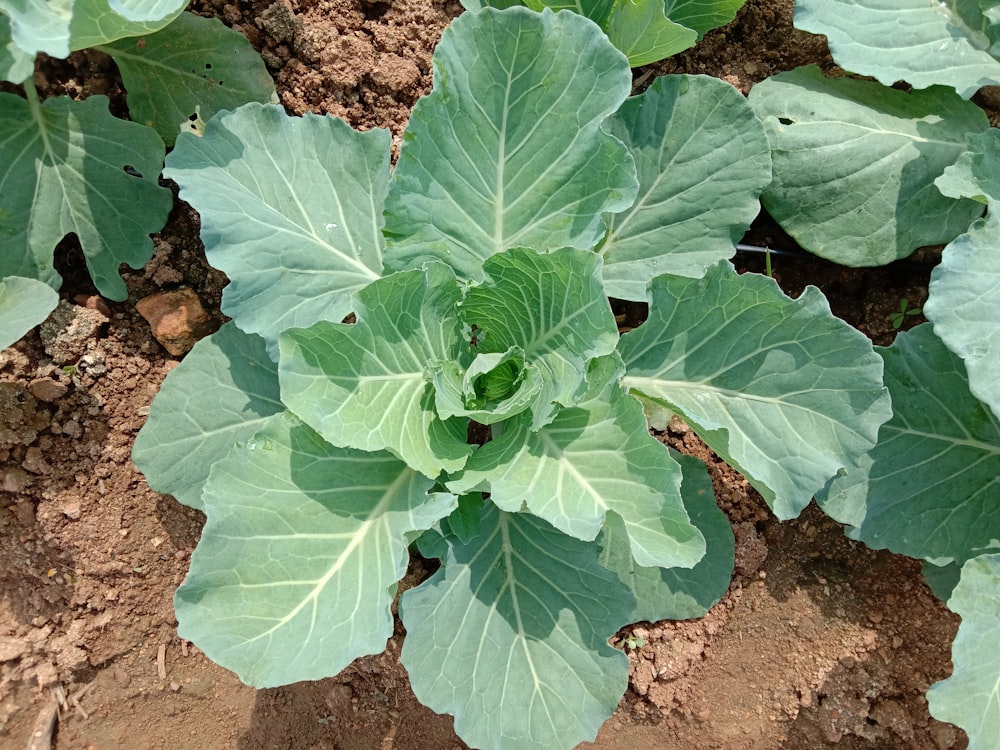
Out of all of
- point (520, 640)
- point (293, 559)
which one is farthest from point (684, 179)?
point (293, 559)

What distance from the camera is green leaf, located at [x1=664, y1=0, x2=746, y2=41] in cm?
251

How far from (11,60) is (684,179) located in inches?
77.2

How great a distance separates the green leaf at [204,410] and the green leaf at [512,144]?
0.62 meters

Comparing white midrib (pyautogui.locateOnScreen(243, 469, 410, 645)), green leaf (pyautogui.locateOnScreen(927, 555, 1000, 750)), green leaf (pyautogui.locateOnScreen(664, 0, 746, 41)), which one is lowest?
green leaf (pyautogui.locateOnScreen(927, 555, 1000, 750))

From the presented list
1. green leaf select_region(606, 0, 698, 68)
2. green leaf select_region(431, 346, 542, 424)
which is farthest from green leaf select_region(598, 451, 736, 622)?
green leaf select_region(606, 0, 698, 68)

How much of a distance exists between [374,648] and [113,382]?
1443 millimetres

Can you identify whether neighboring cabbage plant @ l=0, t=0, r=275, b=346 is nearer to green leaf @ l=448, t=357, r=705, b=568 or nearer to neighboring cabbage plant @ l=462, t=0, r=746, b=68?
neighboring cabbage plant @ l=462, t=0, r=746, b=68

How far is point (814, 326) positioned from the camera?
6.64 feet

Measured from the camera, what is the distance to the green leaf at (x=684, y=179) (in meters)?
2.32

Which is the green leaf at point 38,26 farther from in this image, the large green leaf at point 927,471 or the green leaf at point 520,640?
the large green leaf at point 927,471

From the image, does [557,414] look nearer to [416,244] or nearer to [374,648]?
[416,244]

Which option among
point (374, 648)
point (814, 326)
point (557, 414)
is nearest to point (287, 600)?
point (374, 648)

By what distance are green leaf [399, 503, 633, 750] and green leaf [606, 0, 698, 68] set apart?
58.2 inches

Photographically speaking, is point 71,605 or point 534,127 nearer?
point 534,127
